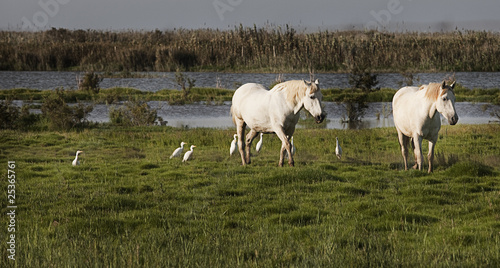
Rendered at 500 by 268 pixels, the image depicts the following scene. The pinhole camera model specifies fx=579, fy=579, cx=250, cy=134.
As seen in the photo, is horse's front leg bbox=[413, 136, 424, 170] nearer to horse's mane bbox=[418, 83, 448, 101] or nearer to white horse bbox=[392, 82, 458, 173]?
white horse bbox=[392, 82, 458, 173]

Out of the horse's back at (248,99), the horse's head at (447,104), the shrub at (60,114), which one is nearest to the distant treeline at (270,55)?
the shrub at (60,114)

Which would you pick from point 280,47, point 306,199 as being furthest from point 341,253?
point 280,47

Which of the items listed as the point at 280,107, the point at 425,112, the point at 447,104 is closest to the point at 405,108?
the point at 425,112

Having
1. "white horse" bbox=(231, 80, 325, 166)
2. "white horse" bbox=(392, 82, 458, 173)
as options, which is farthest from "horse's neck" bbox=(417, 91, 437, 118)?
"white horse" bbox=(231, 80, 325, 166)

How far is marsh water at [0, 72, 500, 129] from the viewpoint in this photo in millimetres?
25953

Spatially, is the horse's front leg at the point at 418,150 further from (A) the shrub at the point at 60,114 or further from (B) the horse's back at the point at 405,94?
(A) the shrub at the point at 60,114

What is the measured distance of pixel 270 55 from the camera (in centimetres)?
5003

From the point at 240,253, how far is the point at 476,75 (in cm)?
4659

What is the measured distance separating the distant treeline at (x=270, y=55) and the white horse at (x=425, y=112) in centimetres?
3351

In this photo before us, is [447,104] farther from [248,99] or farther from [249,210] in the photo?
[249,210]

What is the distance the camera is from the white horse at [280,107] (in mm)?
12266

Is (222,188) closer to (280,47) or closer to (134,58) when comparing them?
(280,47)

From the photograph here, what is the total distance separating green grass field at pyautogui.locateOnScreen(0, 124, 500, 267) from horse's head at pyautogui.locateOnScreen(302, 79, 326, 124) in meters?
1.22

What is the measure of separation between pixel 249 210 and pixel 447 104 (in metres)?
4.98
